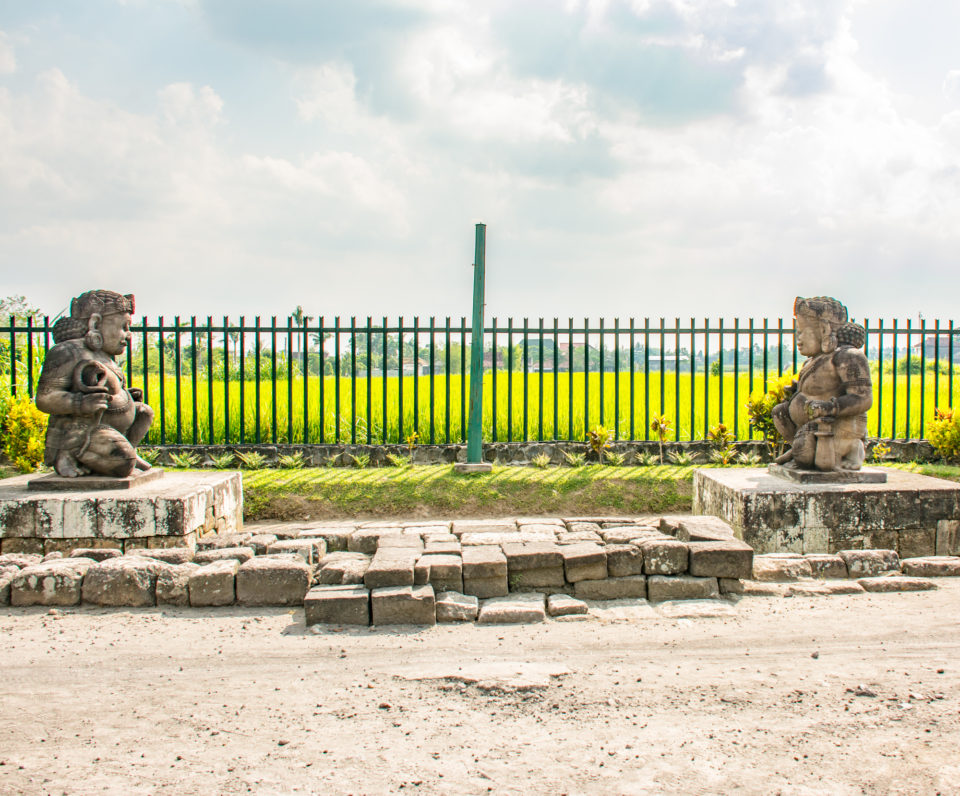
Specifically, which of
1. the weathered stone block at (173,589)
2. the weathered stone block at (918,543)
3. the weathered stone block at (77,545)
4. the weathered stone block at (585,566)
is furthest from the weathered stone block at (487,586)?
Result: the weathered stone block at (918,543)

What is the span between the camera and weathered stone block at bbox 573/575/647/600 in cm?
496

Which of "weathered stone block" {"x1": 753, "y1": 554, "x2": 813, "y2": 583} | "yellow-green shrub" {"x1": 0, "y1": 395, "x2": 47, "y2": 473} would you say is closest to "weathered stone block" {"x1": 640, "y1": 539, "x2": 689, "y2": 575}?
"weathered stone block" {"x1": 753, "y1": 554, "x2": 813, "y2": 583}

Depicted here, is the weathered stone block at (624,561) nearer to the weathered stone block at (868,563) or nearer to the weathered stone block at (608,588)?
the weathered stone block at (608,588)

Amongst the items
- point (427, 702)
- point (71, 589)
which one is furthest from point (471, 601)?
point (71, 589)

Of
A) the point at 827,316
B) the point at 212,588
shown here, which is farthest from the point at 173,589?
the point at 827,316

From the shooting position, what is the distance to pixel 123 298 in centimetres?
658

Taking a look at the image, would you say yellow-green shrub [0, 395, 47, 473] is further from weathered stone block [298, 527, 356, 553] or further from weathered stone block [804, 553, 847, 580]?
weathered stone block [804, 553, 847, 580]

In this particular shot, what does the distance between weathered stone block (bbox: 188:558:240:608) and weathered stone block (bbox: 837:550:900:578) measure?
4486 mm

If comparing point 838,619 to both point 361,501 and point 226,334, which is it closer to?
point 361,501

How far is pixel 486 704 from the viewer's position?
338 cm

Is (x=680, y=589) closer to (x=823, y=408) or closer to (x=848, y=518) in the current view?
(x=848, y=518)

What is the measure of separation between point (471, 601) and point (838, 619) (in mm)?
2305

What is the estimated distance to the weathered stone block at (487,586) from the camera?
4.85 metres

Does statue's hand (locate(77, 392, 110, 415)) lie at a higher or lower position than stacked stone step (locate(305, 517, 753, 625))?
higher
